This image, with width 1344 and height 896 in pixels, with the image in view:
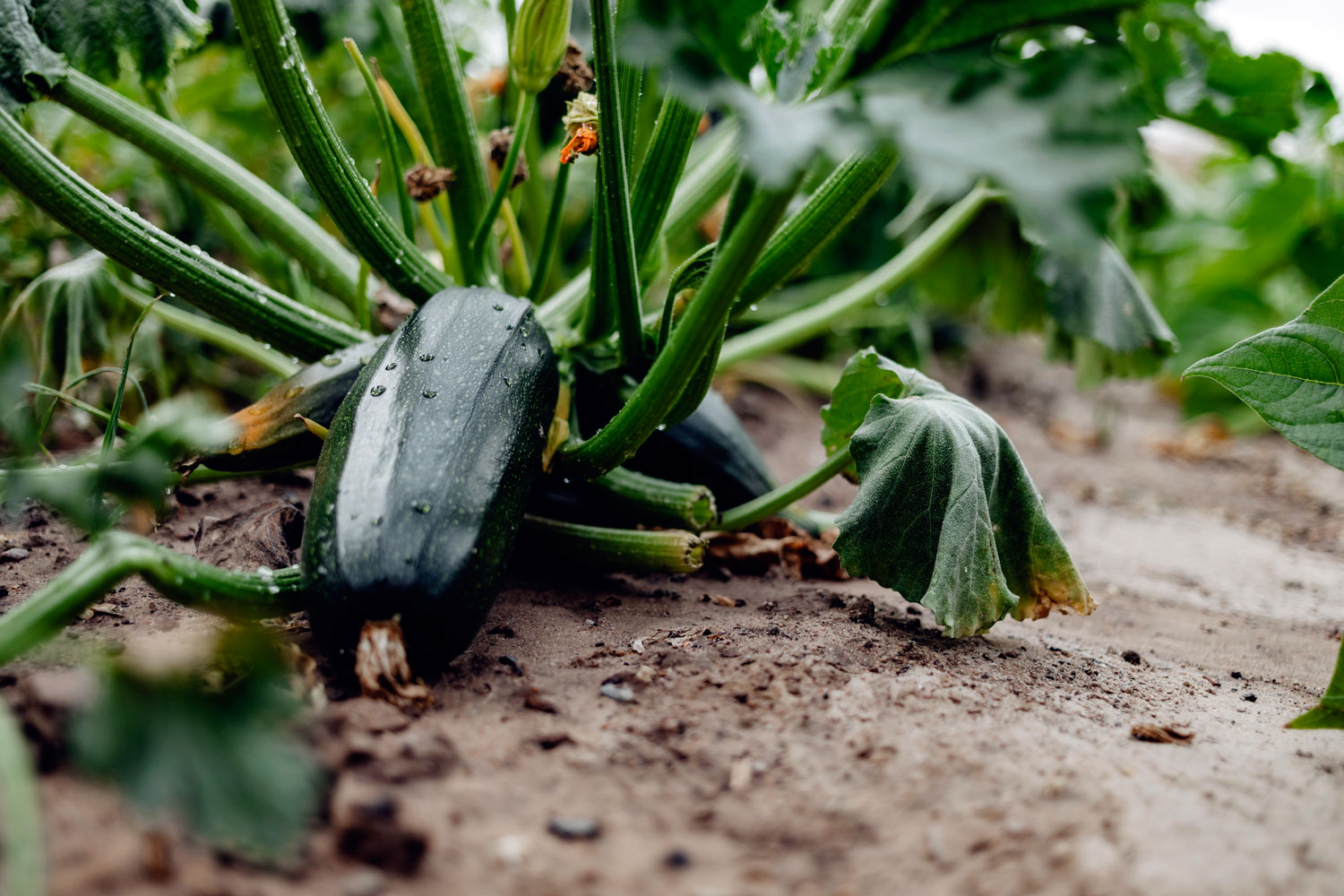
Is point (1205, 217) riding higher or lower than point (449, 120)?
higher

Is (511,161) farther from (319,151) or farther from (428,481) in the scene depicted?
(428,481)

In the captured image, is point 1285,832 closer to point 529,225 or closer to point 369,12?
point 529,225

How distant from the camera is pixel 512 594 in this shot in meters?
1.44

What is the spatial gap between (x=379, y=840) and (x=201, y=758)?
0.55ft

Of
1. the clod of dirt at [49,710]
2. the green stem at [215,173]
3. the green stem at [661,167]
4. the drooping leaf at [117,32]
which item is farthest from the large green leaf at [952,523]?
the drooping leaf at [117,32]

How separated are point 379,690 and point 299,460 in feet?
2.02

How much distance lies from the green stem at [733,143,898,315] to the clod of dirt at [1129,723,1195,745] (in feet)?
2.36

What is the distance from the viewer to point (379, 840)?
0.76 metres

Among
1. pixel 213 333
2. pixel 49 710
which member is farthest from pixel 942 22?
pixel 213 333

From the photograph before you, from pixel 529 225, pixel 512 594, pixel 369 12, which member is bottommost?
pixel 512 594

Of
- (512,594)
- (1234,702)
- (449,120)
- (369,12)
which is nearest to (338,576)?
(512,594)

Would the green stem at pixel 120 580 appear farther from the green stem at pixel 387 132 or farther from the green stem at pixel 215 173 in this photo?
the green stem at pixel 215 173

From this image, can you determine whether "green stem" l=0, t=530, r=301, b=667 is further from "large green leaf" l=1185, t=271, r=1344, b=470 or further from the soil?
"large green leaf" l=1185, t=271, r=1344, b=470

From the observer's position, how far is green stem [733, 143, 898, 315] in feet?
4.30
